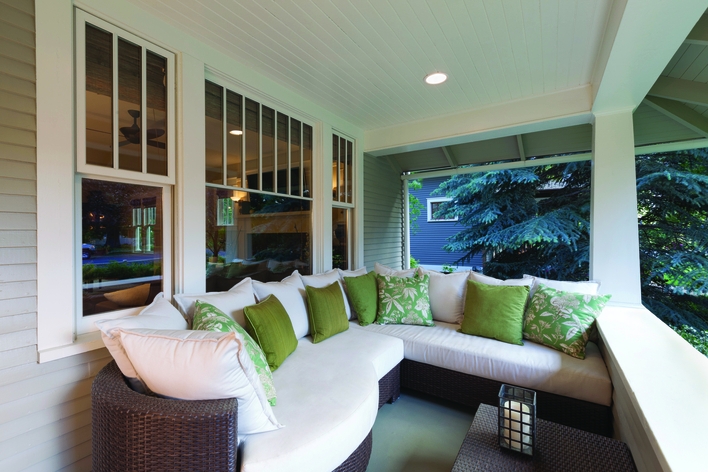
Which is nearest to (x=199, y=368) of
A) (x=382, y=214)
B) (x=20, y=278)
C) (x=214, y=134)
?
(x=20, y=278)

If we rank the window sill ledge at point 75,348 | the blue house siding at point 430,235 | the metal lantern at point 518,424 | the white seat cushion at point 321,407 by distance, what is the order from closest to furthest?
the white seat cushion at point 321,407 < the metal lantern at point 518,424 < the window sill ledge at point 75,348 < the blue house siding at point 430,235

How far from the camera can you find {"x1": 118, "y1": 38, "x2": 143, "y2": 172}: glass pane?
196 cm

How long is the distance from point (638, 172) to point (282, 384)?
594 centimetres

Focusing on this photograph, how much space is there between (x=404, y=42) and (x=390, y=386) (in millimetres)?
2665

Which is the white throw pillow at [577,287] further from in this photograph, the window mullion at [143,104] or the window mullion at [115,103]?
the window mullion at [115,103]

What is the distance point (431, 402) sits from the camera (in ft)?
8.61

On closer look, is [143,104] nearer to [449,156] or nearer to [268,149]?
[268,149]

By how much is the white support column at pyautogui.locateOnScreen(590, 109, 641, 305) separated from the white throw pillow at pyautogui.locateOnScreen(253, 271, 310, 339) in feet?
8.66

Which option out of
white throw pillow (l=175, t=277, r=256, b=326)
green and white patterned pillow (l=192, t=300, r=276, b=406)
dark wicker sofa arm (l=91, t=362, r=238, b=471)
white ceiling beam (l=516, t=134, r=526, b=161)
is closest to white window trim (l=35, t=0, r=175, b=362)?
white throw pillow (l=175, t=277, r=256, b=326)

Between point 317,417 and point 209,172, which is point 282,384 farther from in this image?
point 209,172

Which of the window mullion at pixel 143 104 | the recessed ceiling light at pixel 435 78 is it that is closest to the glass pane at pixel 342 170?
the recessed ceiling light at pixel 435 78

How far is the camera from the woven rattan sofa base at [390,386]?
93.1 inches

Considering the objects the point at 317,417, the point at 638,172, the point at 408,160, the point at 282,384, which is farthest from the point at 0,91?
the point at 638,172

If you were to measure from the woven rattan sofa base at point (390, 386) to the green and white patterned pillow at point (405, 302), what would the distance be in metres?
0.47
